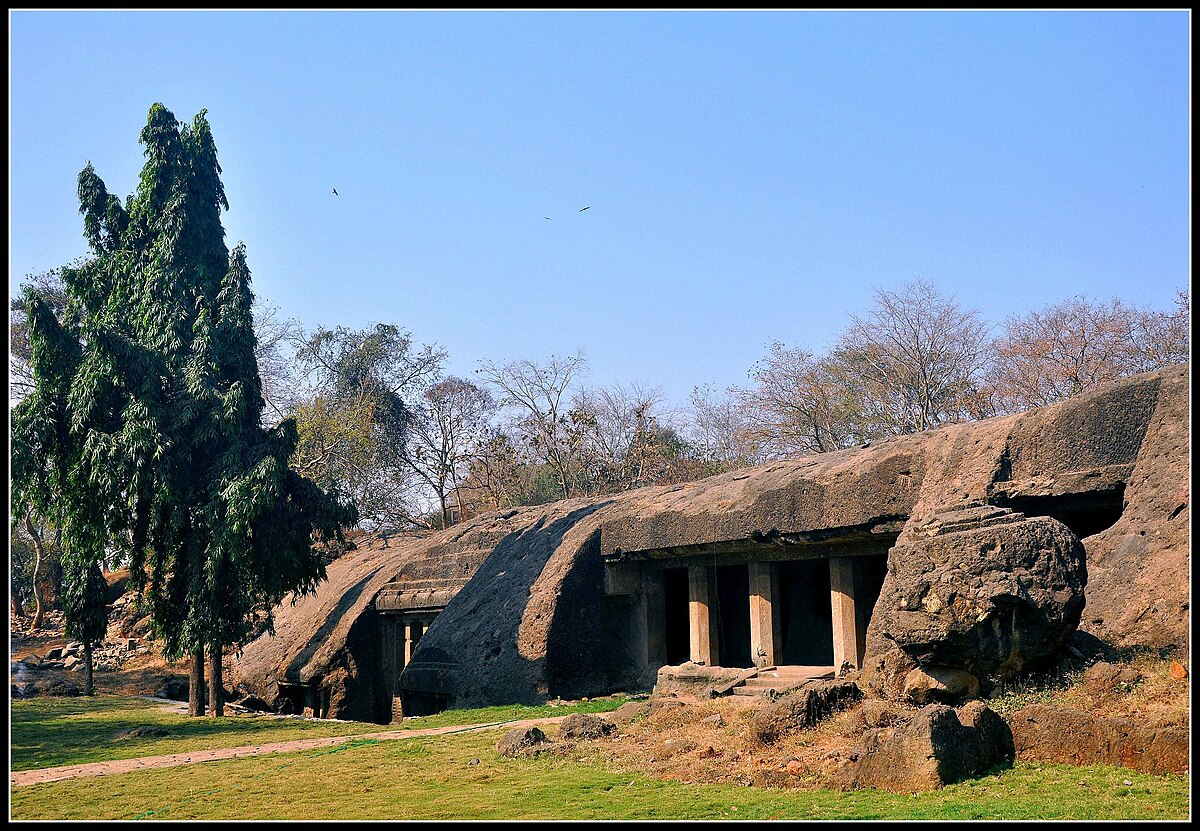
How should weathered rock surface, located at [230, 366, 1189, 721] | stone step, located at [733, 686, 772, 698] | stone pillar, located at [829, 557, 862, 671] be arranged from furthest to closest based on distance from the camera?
stone pillar, located at [829, 557, 862, 671] < stone step, located at [733, 686, 772, 698] < weathered rock surface, located at [230, 366, 1189, 721]

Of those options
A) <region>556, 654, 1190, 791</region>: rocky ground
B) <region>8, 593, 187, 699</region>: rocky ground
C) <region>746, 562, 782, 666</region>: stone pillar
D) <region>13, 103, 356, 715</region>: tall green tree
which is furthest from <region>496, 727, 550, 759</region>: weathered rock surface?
<region>8, 593, 187, 699</region>: rocky ground

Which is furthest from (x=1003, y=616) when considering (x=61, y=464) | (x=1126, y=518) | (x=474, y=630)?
(x=61, y=464)

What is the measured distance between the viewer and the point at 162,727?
47.0 feet

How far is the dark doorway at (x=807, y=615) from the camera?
17.0 metres

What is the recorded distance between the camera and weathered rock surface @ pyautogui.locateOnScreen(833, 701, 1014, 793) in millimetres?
7078

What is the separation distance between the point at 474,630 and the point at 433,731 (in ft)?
12.9

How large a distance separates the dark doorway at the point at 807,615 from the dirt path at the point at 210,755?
5.47m

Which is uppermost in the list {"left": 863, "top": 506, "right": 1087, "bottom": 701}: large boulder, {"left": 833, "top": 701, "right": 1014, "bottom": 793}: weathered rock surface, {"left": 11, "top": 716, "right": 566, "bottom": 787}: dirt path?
{"left": 863, "top": 506, "right": 1087, "bottom": 701}: large boulder

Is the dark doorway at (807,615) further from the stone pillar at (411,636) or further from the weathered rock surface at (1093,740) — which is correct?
the weathered rock surface at (1093,740)

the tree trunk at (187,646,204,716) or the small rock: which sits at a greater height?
the small rock

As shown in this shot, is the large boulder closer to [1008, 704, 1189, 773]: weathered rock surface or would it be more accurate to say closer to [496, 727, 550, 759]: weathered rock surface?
[1008, 704, 1189, 773]: weathered rock surface

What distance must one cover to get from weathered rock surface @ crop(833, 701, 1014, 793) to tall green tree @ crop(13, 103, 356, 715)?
10032 mm

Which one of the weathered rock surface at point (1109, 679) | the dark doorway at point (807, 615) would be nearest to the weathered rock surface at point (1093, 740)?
the weathered rock surface at point (1109, 679)

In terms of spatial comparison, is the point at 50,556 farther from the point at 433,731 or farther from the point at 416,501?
the point at 433,731
